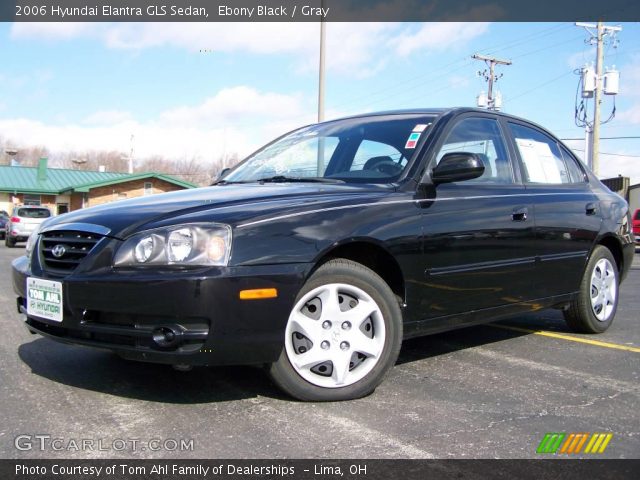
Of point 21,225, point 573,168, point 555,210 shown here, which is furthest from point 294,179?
point 21,225

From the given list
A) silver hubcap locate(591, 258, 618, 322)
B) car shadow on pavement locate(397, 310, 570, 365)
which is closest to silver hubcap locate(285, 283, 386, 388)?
car shadow on pavement locate(397, 310, 570, 365)

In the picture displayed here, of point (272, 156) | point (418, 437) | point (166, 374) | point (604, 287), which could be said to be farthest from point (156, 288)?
point (604, 287)

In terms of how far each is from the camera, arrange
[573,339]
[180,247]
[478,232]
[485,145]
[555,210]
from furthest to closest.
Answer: [573,339], [555,210], [485,145], [478,232], [180,247]

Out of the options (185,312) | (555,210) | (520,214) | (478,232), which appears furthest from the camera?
(555,210)

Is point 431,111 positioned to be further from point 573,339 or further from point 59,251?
point 59,251

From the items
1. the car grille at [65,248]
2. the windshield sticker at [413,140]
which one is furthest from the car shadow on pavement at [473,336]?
the car grille at [65,248]

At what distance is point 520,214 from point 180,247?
2.40m

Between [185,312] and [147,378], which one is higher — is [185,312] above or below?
above

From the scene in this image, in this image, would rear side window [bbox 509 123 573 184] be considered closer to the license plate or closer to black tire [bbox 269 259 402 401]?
black tire [bbox 269 259 402 401]

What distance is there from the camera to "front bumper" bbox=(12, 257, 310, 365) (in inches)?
109

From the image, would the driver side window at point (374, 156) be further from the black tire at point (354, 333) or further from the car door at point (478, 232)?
the black tire at point (354, 333)

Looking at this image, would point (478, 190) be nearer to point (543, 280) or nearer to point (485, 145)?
point (485, 145)

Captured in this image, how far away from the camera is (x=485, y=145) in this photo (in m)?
4.36

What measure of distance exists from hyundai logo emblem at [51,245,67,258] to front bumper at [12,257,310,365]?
26cm
